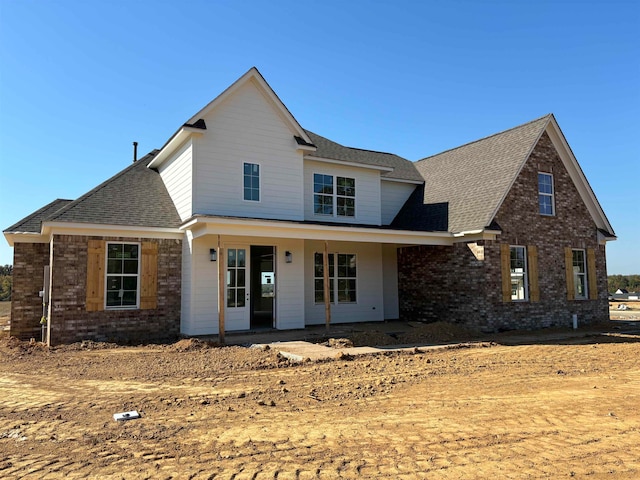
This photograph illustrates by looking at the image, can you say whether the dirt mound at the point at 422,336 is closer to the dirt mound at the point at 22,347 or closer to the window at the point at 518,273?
the window at the point at 518,273

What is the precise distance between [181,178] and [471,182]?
10.5 metres

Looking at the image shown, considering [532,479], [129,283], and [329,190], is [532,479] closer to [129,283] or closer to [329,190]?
[129,283]

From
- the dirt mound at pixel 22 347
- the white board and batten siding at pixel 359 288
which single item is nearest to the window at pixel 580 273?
the white board and batten siding at pixel 359 288

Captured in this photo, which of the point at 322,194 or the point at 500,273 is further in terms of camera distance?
the point at 322,194

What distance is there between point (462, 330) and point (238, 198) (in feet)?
26.2

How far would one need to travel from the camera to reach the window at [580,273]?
1827 cm

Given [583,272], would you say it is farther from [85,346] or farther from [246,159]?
[85,346]

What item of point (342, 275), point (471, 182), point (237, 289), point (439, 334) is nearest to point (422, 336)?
point (439, 334)

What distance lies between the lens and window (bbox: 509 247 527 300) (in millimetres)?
16328

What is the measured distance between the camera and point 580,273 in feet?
60.5

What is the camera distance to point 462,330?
14820 millimetres

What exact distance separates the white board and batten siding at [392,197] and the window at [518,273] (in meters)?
5.14

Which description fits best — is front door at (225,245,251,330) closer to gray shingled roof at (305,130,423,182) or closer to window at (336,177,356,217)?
window at (336,177,356,217)

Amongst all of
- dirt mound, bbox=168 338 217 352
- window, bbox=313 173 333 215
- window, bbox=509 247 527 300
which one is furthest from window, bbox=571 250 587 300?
dirt mound, bbox=168 338 217 352
